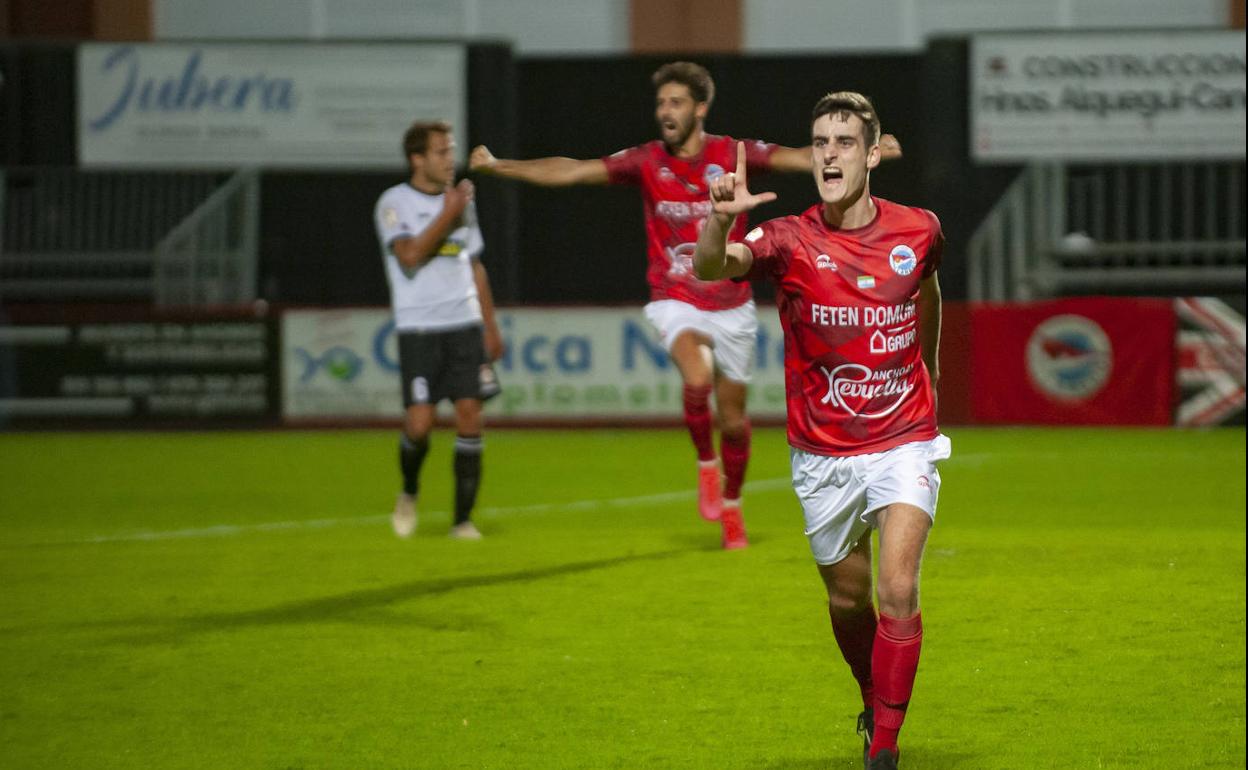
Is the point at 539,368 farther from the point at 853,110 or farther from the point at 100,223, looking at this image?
the point at 853,110

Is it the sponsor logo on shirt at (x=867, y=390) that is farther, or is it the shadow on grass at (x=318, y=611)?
the shadow on grass at (x=318, y=611)

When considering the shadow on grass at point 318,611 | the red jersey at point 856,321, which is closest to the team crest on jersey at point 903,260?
the red jersey at point 856,321

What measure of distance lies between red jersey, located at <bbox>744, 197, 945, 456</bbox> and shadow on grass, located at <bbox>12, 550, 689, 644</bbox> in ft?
9.58

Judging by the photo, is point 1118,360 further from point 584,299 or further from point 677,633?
point 677,633

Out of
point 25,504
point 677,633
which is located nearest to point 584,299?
point 25,504

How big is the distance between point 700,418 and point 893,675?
14.9 feet

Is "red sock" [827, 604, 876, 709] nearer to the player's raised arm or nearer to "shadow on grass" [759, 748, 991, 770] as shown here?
"shadow on grass" [759, 748, 991, 770]

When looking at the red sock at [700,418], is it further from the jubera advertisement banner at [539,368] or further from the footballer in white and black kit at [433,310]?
the jubera advertisement banner at [539,368]

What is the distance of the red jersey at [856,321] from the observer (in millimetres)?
4789

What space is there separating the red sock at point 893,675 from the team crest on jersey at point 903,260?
937 millimetres

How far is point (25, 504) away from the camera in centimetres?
1175

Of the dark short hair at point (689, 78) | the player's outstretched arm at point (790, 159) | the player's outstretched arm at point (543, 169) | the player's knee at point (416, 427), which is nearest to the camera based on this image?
the player's outstretched arm at point (543, 169)

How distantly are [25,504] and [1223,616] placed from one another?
7.92m

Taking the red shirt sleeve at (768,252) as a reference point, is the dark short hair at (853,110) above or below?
above
